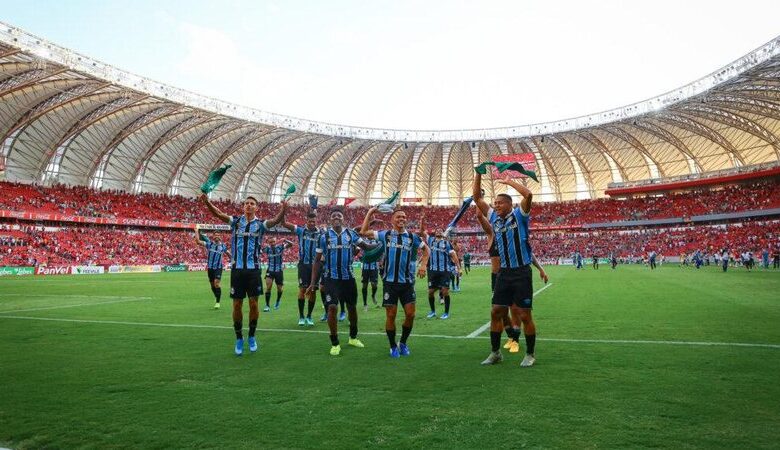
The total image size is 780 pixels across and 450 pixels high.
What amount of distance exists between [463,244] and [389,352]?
68.5 m

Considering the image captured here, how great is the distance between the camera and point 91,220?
168 feet

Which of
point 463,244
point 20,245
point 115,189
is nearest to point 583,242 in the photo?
point 463,244

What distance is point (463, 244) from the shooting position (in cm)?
7550

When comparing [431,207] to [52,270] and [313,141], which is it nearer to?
[313,141]

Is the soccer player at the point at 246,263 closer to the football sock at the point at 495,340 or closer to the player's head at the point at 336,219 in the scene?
the player's head at the point at 336,219

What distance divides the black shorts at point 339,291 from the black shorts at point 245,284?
1.11 metres

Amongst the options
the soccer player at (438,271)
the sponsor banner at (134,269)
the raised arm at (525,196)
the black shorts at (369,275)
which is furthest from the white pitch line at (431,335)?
the sponsor banner at (134,269)

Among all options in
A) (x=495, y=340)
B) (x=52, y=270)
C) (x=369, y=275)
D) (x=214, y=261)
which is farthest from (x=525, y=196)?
(x=52, y=270)

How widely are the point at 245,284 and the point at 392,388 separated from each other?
11.2 ft

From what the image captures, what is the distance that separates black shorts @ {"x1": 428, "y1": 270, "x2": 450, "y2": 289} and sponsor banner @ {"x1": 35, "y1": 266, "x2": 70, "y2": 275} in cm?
3972

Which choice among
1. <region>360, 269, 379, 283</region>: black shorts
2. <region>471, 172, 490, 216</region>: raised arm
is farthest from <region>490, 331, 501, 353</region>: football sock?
<region>360, 269, 379, 283</region>: black shorts

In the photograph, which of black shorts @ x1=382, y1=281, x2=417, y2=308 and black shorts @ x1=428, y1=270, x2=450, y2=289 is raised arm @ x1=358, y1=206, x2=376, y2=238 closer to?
black shorts @ x1=382, y1=281, x2=417, y2=308

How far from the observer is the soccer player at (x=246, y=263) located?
794 cm

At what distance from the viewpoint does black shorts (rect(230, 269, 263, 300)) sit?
26.1ft
